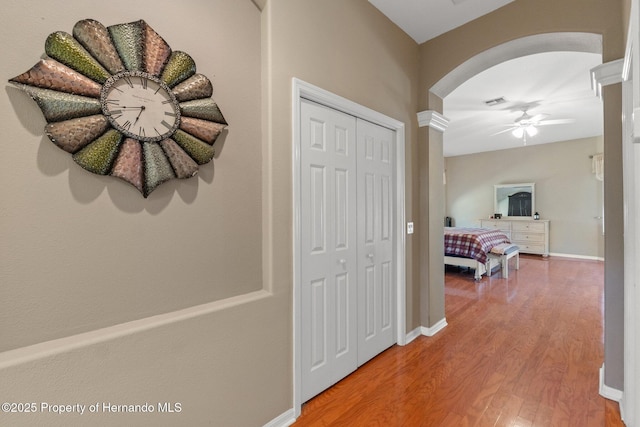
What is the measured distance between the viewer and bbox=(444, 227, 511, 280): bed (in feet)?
15.9

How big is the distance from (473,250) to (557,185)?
3.99m

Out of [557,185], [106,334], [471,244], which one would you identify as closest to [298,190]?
[106,334]

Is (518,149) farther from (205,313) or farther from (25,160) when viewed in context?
(25,160)

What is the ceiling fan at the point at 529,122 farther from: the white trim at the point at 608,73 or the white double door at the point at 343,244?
the white double door at the point at 343,244

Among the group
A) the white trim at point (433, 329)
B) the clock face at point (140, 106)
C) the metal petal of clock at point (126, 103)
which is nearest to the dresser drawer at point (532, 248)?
the white trim at point (433, 329)

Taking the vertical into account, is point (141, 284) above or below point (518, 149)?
below

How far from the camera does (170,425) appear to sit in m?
1.28

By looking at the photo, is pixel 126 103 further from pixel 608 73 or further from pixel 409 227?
pixel 608 73

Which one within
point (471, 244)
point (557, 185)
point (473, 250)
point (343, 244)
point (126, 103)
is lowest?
point (473, 250)

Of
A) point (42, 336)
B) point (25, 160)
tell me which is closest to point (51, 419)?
point (42, 336)

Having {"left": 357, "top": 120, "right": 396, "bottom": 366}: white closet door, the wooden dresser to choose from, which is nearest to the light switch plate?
{"left": 357, "top": 120, "right": 396, "bottom": 366}: white closet door

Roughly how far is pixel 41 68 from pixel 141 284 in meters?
0.89

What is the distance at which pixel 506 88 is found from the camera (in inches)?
154

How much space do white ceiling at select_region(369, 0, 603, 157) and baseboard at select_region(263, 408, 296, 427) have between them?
3.12 m
